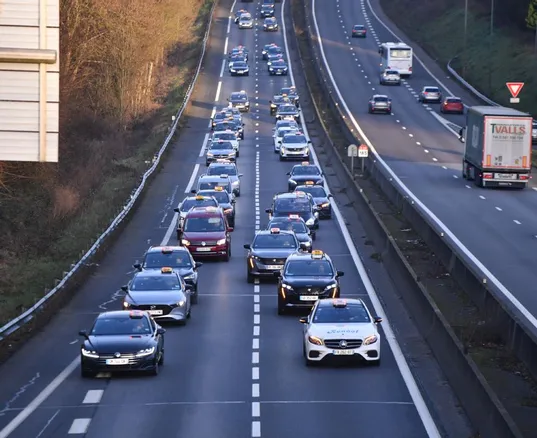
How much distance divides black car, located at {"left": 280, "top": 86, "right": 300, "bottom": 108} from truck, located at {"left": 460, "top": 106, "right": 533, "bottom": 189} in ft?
108

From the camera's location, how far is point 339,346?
23.8 m

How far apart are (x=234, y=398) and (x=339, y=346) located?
125 inches

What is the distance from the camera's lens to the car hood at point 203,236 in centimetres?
3966

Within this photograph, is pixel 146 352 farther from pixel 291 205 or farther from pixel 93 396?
pixel 291 205

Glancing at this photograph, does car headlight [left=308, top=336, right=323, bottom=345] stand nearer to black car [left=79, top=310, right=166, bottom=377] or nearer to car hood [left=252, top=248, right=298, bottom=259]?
black car [left=79, top=310, right=166, bottom=377]

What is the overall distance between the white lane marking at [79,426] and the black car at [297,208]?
82.0 feet

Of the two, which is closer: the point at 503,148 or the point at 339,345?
the point at 339,345

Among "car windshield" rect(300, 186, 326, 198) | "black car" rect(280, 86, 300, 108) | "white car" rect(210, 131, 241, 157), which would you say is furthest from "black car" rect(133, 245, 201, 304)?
"black car" rect(280, 86, 300, 108)

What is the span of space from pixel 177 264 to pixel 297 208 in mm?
→ 12604

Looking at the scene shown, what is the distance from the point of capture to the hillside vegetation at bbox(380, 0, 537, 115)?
92.8 m

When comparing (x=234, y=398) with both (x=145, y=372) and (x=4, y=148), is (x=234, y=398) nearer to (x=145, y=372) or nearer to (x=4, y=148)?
(x=145, y=372)

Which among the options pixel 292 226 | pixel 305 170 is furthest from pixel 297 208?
pixel 305 170

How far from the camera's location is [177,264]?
33.4 meters

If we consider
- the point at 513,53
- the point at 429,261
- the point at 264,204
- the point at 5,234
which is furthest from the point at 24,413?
the point at 513,53
